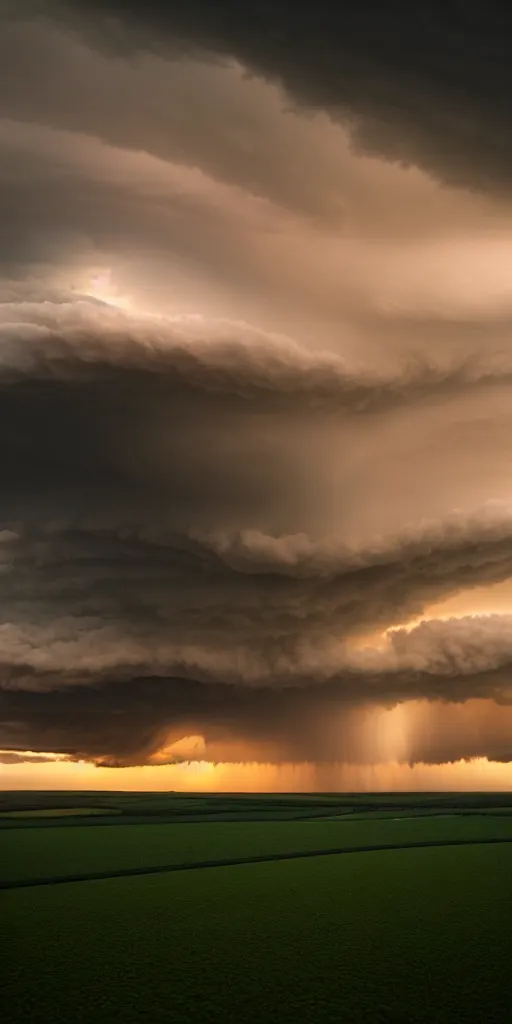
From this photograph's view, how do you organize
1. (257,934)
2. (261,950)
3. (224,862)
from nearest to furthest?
(261,950) < (257,934) < (224,862)

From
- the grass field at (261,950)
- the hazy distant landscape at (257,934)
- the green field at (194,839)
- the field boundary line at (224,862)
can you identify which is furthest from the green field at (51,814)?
the grass field at (261,950)

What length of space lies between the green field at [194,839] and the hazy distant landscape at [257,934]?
0.70 metres

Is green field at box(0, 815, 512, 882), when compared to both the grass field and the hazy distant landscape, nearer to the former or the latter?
the hazy distant landscape

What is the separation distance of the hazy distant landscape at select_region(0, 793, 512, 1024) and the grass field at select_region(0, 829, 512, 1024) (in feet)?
0.30

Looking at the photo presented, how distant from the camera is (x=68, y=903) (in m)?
49.8

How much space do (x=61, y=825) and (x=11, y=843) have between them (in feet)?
115

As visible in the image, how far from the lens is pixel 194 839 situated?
94250 mm

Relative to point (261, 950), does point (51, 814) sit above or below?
below

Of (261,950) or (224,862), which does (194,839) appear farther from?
(261,950)

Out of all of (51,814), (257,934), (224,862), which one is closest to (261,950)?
(257,934)

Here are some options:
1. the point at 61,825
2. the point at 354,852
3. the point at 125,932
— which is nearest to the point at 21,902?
the point at 125,932

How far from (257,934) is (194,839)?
5665cm

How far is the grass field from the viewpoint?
2782 centimetres

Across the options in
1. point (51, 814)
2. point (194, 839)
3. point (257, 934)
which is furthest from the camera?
point (51, 814)
